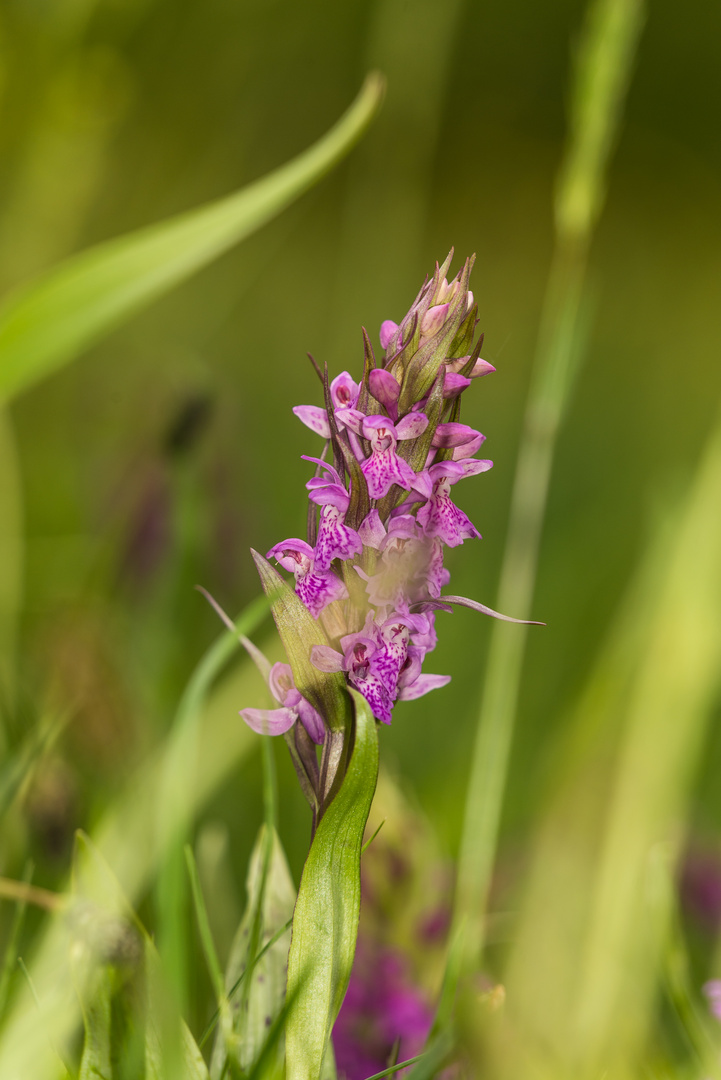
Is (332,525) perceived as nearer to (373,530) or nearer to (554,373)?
(373,530)

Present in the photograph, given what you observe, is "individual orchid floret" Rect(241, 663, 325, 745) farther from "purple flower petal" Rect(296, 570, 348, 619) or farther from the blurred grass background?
the blurred grass background

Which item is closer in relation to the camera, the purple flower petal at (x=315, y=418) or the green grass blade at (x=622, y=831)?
the purple flower petal at (x=315, y=418)

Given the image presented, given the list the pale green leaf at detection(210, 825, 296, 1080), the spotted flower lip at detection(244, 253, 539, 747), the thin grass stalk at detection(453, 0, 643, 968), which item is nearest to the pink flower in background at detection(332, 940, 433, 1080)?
the thin grass stalk at detection(453, 0, 643, 968)

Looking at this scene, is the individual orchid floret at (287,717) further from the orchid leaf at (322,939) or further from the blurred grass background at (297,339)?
the blurred grass background at (297,339)

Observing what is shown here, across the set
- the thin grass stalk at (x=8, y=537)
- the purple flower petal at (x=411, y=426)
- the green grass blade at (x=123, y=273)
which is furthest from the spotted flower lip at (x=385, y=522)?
the thin grass stalk at (x=8, y=537)

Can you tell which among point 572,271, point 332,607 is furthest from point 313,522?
point 572,271

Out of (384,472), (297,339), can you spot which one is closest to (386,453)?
(384,472)
